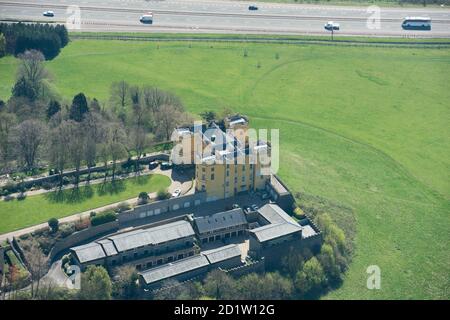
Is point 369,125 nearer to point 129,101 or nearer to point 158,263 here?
point 129,101

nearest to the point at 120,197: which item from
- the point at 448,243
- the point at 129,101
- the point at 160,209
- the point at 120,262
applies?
the point at 160,209

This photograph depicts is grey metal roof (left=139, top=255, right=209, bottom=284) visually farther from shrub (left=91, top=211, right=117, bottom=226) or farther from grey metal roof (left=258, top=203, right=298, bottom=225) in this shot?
grey metal roof (left=258, top=203, right=298, bottom=225)

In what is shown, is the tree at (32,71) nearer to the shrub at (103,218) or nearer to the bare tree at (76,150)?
the bare tree at (76,150)

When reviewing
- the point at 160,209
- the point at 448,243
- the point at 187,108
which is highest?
the point at 187,108

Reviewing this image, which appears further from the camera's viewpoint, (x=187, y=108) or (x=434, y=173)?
(x=187, y=108)

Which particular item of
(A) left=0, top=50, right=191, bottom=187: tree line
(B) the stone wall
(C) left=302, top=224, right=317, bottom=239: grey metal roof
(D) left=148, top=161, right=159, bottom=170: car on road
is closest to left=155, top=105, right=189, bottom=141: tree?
(A) left=0, top=50, right=191, bottom=187: tree line

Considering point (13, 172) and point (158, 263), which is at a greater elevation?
point (13, 172)
